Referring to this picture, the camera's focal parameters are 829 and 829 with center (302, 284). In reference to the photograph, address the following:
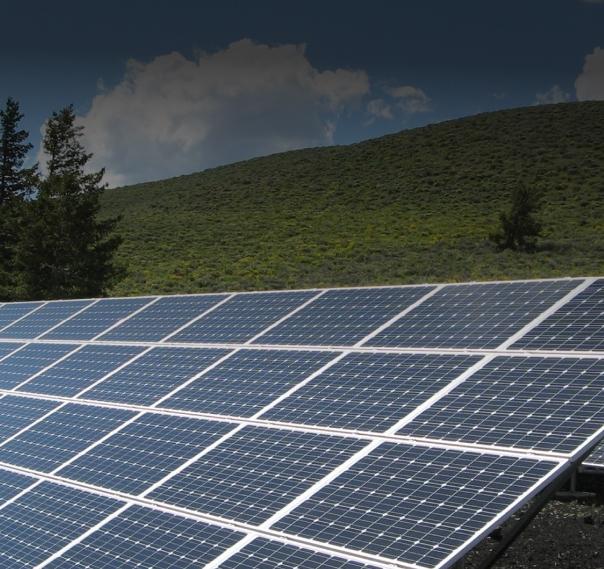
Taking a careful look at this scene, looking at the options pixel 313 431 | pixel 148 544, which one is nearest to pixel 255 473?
pixel 313 431

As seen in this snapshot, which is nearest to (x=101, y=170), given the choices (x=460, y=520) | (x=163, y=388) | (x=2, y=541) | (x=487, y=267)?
(x=487, y=267)

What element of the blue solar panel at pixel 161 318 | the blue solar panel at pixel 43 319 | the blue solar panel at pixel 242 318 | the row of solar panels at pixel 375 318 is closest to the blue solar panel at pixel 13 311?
the blue solar panel at pixel 43 319

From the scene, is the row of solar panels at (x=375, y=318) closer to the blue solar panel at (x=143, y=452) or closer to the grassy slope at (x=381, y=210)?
the blue solar panel at (x=143, y=452)

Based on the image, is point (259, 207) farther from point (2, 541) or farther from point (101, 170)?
point (2, 541)

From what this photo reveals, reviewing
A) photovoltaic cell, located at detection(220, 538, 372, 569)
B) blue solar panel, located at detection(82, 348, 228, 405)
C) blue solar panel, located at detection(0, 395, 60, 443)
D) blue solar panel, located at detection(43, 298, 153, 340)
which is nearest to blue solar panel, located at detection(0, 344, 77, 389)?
blue solar panel, located at detection(43, 298, 153, 340)

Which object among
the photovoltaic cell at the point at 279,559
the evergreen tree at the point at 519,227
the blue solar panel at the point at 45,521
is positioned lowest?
the blue solar panel at the point at 45,521

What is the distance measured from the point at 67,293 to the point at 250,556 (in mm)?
35469

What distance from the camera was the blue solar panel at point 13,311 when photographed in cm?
2086

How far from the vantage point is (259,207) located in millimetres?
89875

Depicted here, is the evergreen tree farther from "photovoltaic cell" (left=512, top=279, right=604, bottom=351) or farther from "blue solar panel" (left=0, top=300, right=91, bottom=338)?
"photovoltaic cell" (left=512, top=279, right=604, bottom=351)

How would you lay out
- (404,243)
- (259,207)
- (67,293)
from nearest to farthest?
(67,293) < (404,243) < (259,207)

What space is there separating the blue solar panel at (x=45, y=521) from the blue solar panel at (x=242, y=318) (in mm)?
4509

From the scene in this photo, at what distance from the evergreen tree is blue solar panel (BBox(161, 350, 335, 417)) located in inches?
1839

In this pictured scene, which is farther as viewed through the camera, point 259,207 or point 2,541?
point 259,207
